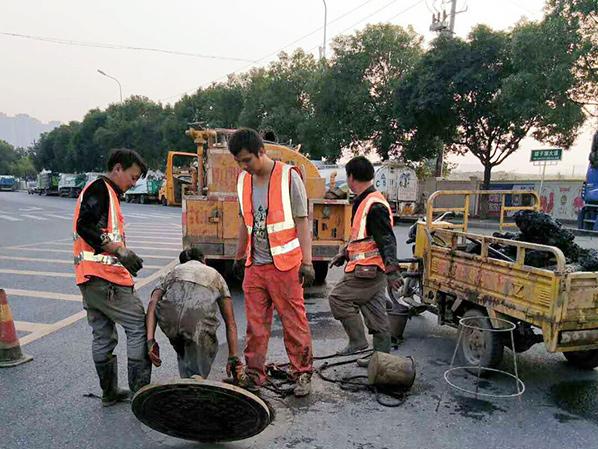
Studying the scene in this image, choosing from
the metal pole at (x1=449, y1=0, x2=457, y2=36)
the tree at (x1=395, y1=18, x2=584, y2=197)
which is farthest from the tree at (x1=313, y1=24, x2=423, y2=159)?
the metal pole at (x1=449, y1=0, x2=457, y2=36)

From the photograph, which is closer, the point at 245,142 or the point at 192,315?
the point at 192,315

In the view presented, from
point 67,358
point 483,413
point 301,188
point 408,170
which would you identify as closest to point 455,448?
point 483,413

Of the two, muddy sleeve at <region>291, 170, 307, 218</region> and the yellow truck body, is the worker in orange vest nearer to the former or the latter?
muddy sleeve at <region>291, 170, 307, 218</region>

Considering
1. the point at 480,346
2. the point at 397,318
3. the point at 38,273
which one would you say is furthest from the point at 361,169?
the point at 38,273

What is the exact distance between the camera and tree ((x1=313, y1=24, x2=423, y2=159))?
2386cm

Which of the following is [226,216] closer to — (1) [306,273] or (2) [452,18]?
(1) [306,273]

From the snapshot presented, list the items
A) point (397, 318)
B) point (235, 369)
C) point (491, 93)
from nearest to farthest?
point (235, 369), point (397, 318), point (491, 93)

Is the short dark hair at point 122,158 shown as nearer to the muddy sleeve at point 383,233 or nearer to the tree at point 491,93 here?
the muddy sleeve at point 383,233

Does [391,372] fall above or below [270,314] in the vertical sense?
below

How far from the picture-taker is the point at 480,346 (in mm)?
4277

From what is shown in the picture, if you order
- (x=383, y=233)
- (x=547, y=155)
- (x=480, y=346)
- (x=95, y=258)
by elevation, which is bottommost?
(x=480, y=346)

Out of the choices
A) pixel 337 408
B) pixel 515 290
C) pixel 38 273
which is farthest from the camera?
pixel 38 273

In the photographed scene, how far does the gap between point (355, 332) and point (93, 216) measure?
92.1 inches

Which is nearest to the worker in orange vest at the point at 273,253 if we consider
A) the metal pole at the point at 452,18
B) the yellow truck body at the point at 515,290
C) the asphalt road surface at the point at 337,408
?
the asphalt road surface at the point at 337,408
